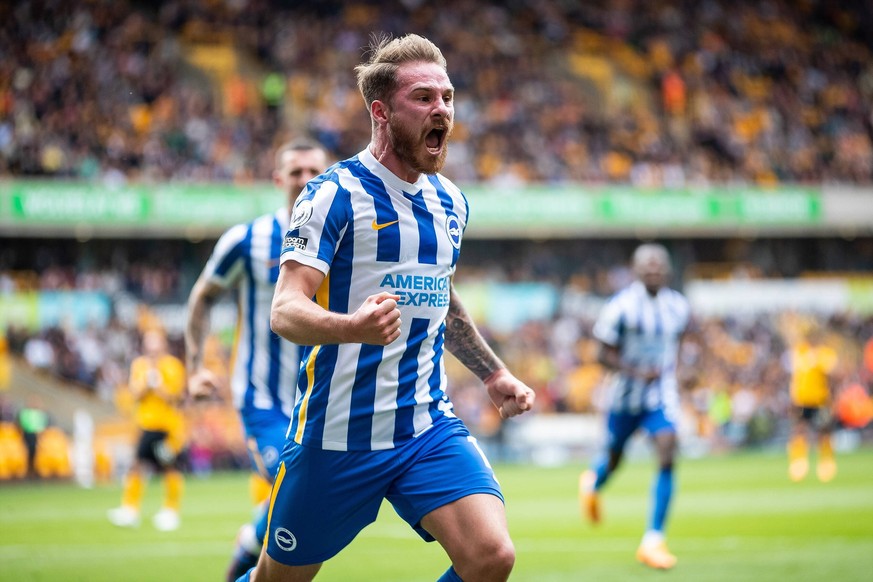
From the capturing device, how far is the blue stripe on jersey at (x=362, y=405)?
444 cm

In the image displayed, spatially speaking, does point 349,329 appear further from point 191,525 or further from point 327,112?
point 327,112

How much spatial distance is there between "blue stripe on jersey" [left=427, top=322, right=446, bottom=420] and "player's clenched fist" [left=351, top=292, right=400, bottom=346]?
35.6 inches

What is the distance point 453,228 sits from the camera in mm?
4688

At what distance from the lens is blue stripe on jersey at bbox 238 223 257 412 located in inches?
264

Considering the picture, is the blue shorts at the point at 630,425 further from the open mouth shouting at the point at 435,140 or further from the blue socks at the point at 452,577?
the open mouth shouting at the point at 435,140

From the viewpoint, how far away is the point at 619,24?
37719mm

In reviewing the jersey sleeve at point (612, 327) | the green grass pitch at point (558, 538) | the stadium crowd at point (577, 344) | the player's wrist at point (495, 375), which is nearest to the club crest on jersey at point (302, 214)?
the player's wrist at point (495, 375)

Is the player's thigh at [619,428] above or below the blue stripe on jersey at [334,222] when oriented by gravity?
below

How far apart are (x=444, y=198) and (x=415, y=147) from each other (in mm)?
345

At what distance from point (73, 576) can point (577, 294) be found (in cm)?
2406

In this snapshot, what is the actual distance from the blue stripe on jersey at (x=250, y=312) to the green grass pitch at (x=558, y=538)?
2.60 metres

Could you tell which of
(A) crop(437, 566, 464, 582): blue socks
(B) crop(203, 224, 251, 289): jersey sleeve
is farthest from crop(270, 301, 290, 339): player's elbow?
(B) crop(203, 224, 251, 289): jersey sleeve

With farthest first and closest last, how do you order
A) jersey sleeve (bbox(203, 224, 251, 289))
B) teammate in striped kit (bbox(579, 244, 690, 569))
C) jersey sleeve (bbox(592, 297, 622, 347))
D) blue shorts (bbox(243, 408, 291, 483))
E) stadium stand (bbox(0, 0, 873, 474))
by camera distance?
stadium stand (bbox(0, 0, 873, 474)) → jersey sleeve (bbox(592, 297, 622, 347)) → teammate in striped kit (bbox(579, 244, 690, 569)) → jersey sleeve (bbox(203, 224, 251, 289)) → blue shorts (bbox(243, 408, 291, 483))

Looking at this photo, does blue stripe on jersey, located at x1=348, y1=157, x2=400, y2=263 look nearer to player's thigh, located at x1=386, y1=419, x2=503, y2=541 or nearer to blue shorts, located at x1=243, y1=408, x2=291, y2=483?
player's thigh, located at x1=386, y1=419, x2=503, y2=541
